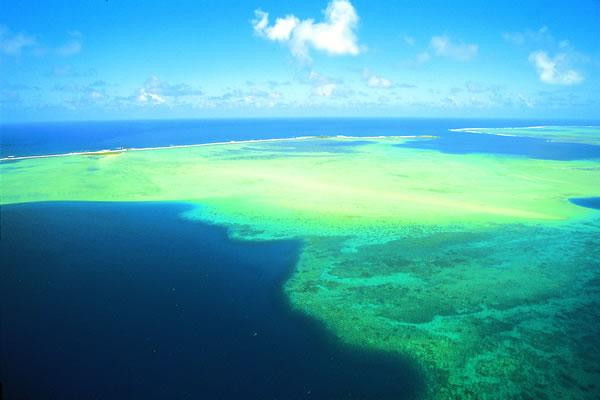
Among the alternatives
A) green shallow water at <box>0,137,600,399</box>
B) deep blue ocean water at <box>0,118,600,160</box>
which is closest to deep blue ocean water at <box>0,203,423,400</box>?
green shallow water at <box>0,137,600,399</box>

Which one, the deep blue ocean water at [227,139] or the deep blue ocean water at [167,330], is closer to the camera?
the deep blue ocean water at [167,330]

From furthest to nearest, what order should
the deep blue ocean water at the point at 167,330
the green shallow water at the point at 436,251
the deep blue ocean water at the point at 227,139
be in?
the deep blue ocean water at the point at 227,139
the green shallow water at the point at 436,251
the deep blue ocean water at the point at 167,330

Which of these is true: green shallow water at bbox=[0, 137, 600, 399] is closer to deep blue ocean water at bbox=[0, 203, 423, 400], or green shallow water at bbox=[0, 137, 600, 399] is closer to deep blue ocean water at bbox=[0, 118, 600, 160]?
deep blue ocean water at bbox=[0, 203, 423, 400]

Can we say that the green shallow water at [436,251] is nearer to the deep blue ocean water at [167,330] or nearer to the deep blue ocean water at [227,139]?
the deep blue ocean water at [167,330]

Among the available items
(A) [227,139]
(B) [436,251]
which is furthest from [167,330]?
(A) [227,139]

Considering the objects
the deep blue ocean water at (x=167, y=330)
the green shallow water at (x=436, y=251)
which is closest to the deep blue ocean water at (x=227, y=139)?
the green shallow water at (x=436, y=251)

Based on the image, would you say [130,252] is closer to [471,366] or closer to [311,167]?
[471,366]
